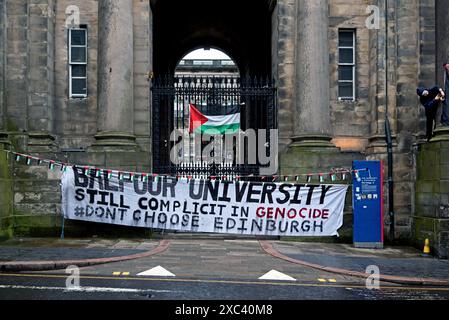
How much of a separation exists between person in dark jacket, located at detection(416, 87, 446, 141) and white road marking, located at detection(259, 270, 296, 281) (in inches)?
285

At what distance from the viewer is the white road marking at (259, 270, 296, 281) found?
10539 millimetres

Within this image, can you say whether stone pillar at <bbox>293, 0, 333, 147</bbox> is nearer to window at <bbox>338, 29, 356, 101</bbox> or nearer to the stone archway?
window at <bbox>338, 29, 356, 101</bbox>

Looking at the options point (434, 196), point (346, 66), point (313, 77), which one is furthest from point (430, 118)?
point (313, 77)

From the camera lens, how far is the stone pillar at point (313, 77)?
16.6 metres

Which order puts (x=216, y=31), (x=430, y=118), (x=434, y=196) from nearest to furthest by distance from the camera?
(x=434, y=196), (x=430, y=118), (x=216, y=31)

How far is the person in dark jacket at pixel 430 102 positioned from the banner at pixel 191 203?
11.6 ft

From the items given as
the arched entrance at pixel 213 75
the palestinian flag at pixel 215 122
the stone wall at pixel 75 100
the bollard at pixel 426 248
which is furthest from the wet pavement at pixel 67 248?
the bollard at pixel 426 248

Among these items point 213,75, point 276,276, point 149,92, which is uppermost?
point 213,75

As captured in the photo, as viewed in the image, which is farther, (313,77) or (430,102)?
(313,77)

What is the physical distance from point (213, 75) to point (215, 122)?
914 centimetres

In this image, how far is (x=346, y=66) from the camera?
57.9 feet

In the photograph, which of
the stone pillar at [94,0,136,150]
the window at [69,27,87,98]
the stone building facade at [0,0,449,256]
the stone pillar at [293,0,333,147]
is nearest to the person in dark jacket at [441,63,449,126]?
the stone building facade at [0,0,449,256]

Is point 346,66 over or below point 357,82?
over

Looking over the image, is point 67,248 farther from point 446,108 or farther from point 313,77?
point 446,108
